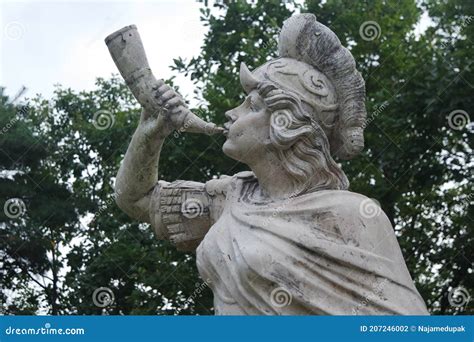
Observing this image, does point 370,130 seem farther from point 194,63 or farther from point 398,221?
point 194,63

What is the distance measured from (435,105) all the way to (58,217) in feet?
18.9

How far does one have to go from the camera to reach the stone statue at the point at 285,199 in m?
7.60

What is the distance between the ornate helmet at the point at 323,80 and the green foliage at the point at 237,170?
8552 mm

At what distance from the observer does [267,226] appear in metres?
7.84

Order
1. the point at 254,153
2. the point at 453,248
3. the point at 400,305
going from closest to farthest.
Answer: the point at 400,305
the point at 254,153
the point at 453,248

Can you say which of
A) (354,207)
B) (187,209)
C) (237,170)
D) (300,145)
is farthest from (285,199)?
(237,170)

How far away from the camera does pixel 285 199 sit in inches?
315

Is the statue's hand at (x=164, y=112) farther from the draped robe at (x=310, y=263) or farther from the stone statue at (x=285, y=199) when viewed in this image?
the draped robe at (x=310, y=263)

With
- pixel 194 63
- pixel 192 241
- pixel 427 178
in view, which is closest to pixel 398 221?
pixel 427 178

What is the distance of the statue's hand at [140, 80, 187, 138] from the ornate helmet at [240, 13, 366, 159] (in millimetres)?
463

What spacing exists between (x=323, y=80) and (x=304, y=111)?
0.94 feet

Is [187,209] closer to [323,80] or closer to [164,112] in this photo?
[164,112]

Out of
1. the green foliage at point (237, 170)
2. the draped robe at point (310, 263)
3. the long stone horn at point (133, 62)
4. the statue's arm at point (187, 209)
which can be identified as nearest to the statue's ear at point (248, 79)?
the long stone horn at point (133, 62)

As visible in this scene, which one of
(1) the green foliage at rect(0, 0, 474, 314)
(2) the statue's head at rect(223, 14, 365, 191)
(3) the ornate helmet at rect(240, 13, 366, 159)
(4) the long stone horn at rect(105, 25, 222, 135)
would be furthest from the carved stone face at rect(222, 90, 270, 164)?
(1) the green foliage at rect(0, 0, 474, 314)
